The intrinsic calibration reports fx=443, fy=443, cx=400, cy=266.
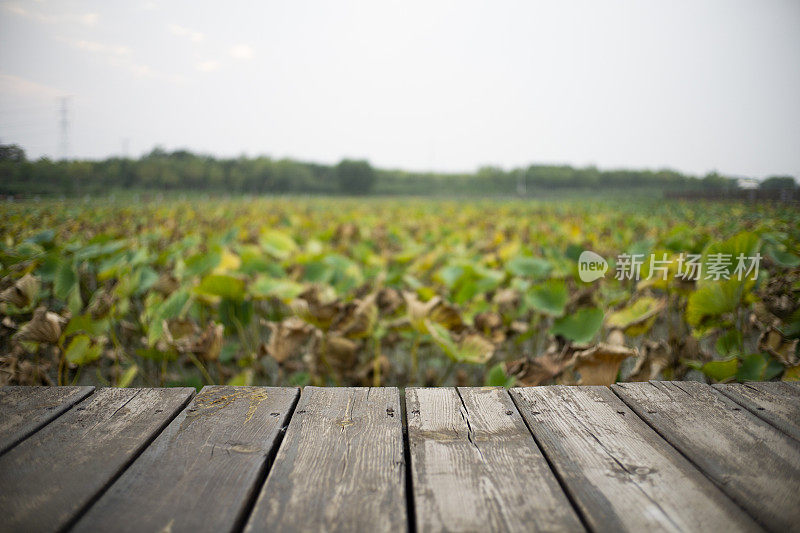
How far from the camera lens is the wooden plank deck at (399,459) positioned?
632 millimetres

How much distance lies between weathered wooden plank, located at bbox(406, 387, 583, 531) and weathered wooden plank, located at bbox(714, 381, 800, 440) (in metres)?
0.53

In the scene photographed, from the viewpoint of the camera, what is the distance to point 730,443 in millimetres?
834

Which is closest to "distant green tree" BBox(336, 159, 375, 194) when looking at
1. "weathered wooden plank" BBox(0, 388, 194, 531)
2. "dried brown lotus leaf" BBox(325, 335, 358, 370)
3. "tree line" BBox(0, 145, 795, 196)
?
"tree line" BBox(0, 145, 795, 196)

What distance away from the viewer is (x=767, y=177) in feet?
7.87

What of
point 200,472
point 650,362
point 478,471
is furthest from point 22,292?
point 650,362

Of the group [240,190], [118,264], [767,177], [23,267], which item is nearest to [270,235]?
[118,264]

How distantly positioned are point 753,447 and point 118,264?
2695 mm

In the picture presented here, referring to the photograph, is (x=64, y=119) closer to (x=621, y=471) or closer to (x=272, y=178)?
(x=621, y=471)

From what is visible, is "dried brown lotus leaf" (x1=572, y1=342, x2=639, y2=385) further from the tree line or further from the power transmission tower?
the power transmission tower

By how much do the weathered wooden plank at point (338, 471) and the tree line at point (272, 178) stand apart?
210cm

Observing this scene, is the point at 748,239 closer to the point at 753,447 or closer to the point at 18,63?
the point at 753,447

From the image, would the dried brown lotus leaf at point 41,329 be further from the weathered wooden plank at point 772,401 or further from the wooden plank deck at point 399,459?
the weathered wooden plank at point 772,401

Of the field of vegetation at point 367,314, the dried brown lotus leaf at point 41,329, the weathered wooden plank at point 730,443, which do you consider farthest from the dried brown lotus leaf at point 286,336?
the weathered wooden plank at point 730,443

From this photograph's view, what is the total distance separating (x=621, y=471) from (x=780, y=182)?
8.17 ft
